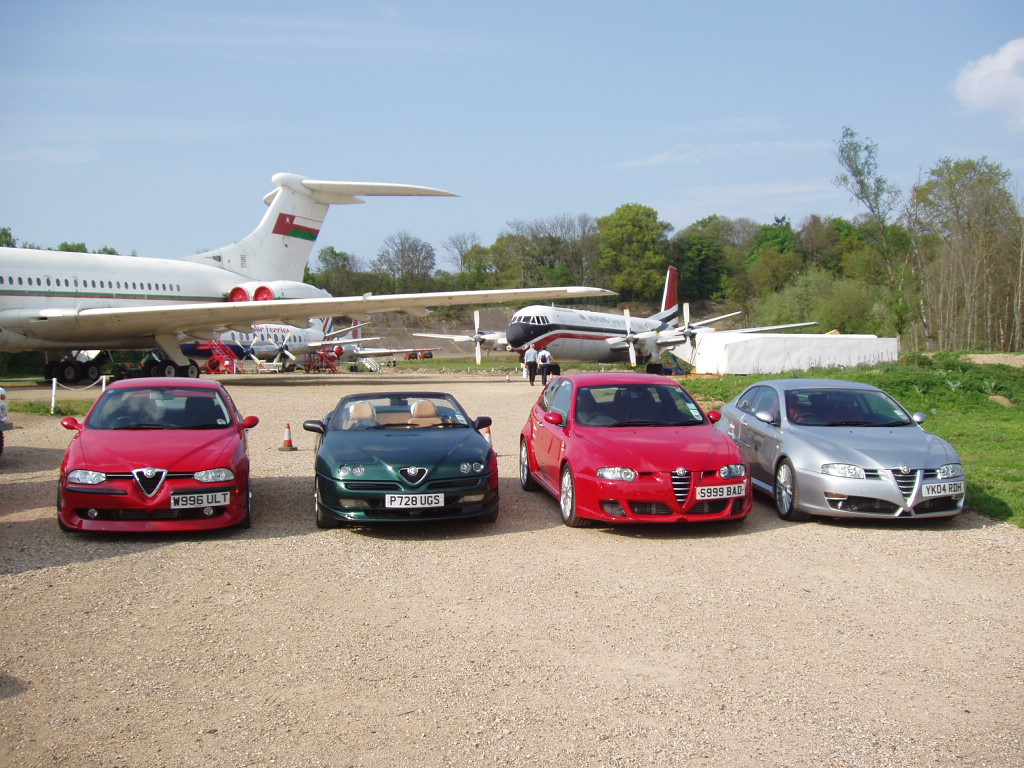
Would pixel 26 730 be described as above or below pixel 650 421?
below

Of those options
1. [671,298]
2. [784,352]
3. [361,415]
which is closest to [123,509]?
[361,415]

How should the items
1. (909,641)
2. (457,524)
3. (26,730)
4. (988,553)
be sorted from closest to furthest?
(26,730) → (909,641) → (988,553) → (457,524)

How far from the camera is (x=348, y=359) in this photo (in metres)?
63.3

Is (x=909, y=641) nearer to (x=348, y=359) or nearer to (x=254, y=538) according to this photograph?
(x=254, y=538)

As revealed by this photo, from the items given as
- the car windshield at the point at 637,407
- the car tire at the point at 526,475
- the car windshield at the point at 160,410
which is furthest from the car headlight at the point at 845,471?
the car windshield at the point at 160,410

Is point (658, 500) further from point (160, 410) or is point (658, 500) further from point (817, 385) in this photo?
point (160, 410)

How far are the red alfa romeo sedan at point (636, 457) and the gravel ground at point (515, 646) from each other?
36cm

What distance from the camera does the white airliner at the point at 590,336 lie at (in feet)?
134

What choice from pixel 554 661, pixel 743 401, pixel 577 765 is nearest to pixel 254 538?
pixel 554 661

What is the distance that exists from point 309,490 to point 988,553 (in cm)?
780

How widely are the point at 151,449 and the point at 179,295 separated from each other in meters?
24.7

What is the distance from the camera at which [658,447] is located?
9008 millimetres

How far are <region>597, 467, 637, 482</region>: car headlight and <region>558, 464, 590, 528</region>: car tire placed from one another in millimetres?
466

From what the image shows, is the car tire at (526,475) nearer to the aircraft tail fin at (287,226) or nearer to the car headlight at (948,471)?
the car headlight at (948,471)
